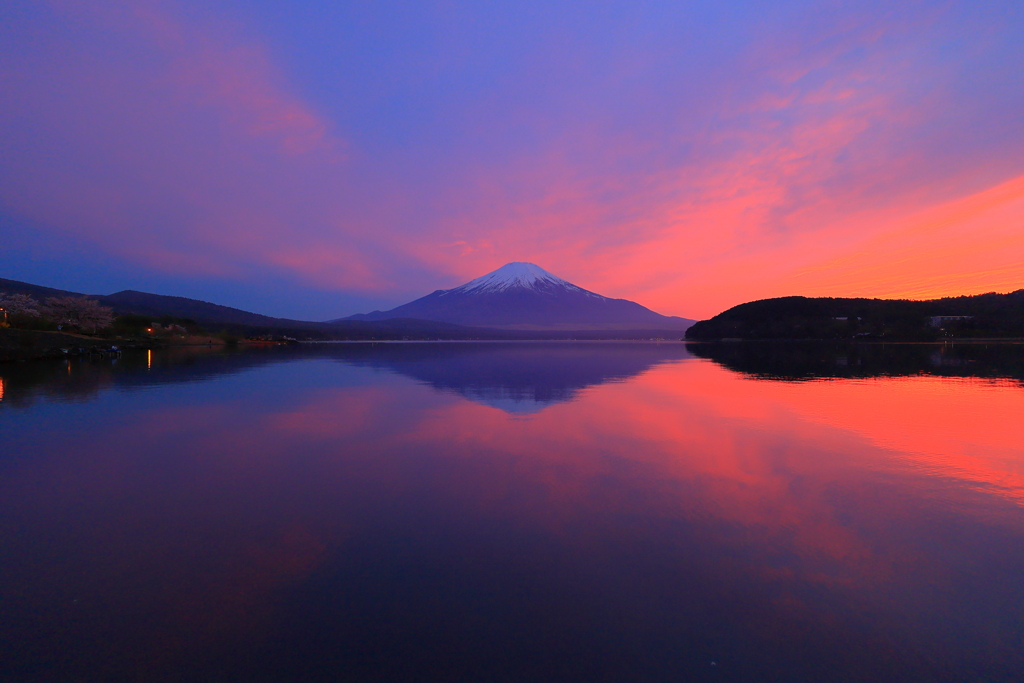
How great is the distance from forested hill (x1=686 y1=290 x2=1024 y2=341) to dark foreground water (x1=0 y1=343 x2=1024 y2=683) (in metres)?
125

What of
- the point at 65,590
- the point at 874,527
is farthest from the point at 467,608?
the point at 874,527

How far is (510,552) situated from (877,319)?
14784 centimetres

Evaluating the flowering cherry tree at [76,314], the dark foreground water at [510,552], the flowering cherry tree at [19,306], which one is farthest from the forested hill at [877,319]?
the flowering cherry tree at [19,306]

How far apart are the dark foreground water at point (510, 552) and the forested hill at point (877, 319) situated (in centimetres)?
12479

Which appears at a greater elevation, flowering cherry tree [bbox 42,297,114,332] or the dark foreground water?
flowering cherry tree [bbox 42,297,114,332]

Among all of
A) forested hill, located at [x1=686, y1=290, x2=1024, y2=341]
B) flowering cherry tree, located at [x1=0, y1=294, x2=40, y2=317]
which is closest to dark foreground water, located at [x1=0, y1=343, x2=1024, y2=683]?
flowering cherry tree, located at [x1=0, y1=294, x2=40, y2=317]

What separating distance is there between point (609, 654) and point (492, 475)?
5025 mm

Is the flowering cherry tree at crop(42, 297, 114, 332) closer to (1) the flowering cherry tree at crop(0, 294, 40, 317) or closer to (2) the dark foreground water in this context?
(1) the flowering cherry tree at crop(0, 294, 40, 317)

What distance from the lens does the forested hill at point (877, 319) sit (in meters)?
109

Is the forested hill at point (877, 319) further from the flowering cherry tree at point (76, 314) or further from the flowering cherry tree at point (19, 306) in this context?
the flowering cherry tree at point (19, 306)

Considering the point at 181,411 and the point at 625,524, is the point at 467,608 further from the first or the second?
the point at 181,411

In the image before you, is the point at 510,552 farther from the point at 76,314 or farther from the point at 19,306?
the point at 76,314

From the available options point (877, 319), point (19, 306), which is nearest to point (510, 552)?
point (19, 306)

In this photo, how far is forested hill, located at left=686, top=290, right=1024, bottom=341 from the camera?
357 feet
